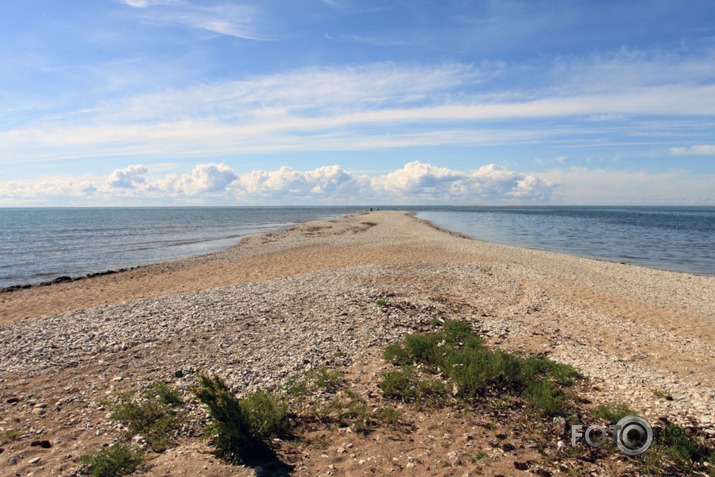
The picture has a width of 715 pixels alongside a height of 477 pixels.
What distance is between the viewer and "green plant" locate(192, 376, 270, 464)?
19.0ft

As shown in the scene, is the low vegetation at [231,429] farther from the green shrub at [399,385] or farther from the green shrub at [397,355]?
the green shrub at [397,355]

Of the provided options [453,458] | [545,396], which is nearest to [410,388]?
[453,458]

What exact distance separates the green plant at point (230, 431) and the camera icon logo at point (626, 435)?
198 inches

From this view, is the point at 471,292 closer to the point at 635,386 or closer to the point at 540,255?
the point at 635,386

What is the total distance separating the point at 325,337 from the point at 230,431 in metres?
5.26

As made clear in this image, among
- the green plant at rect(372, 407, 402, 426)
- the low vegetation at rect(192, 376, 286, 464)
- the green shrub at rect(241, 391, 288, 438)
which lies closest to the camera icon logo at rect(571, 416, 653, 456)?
the green plant at rect(372, 407, 402, 426)

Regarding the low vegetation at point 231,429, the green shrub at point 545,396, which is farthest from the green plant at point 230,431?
the green shrub at point 545,396

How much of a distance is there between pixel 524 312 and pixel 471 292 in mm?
2998

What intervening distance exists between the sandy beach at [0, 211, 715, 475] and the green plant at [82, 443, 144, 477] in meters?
0.31

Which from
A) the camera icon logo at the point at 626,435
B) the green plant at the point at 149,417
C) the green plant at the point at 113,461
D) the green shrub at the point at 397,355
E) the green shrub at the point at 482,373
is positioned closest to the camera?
the green plant at the point at 113,461

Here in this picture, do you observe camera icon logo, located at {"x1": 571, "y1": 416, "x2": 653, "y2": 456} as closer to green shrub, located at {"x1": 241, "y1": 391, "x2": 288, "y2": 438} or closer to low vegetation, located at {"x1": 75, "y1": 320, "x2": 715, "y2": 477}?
low vegetation, located at {"x1": 75, "y1": 320, "x2": 715, "y2": 477}

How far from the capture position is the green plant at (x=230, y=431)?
578cm

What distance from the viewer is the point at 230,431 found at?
5770mm

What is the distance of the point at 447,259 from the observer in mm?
25016
